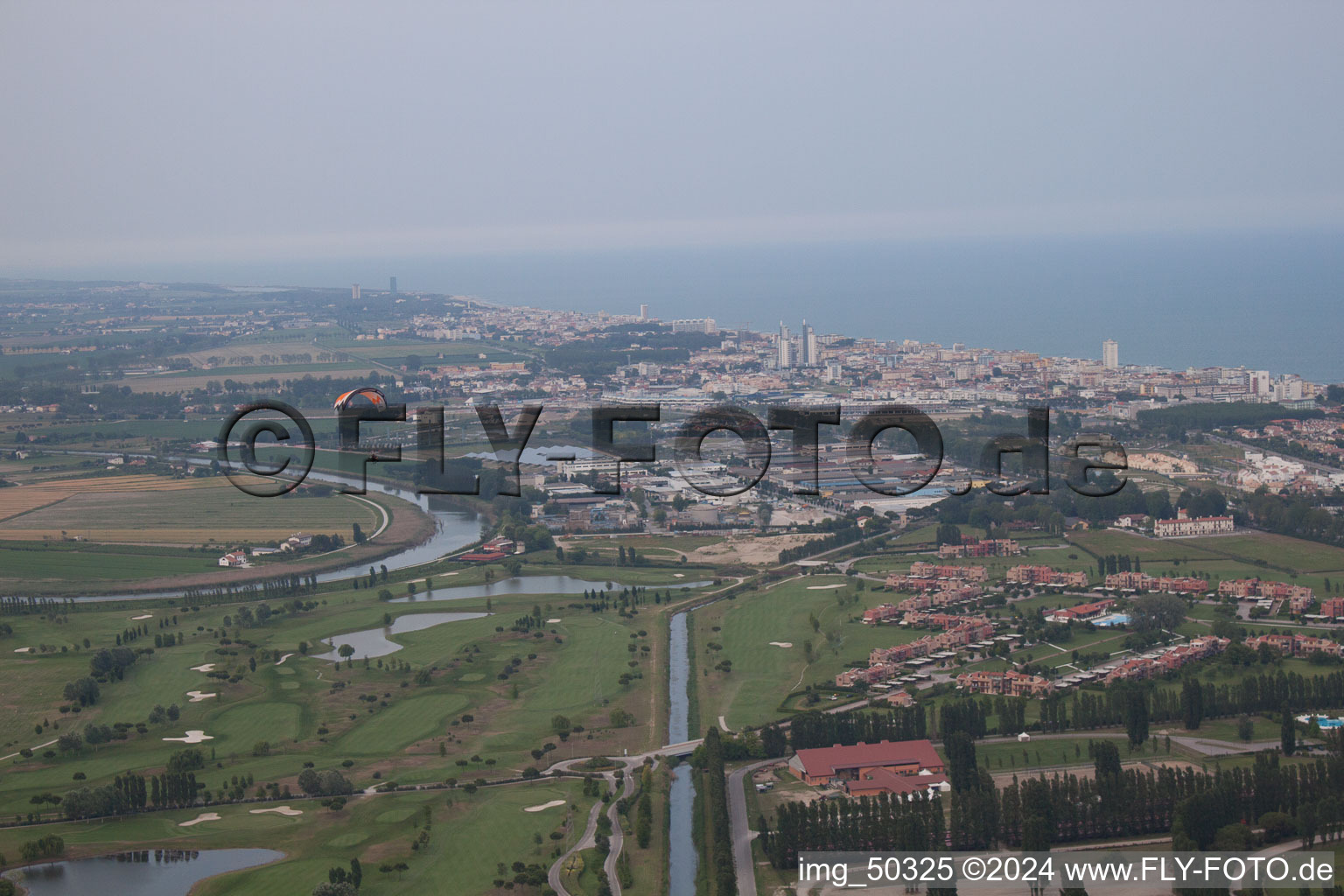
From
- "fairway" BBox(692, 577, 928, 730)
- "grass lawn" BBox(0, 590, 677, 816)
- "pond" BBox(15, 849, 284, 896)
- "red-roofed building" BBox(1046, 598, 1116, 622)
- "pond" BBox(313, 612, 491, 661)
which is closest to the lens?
"pond" BBox(15, 849, 284, 896)

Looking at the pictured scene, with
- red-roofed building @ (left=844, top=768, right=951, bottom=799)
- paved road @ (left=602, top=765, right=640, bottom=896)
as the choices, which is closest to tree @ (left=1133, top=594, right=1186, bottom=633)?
red-roofed building @ (left=844, top=768, right=951, bottom=799)

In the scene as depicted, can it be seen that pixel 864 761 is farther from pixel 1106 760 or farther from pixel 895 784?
pixel 1106 760

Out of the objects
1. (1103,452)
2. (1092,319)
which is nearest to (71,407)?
(1103,452)

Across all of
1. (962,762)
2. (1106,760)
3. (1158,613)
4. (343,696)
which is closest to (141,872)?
(343,696)

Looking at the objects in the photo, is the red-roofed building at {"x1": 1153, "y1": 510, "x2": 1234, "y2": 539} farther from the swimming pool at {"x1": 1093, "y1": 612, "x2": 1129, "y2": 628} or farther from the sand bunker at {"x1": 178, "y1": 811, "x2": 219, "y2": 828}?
the sand bunker at {"x1": 178, "y1": 811, "x2": 219, "y2": 828}

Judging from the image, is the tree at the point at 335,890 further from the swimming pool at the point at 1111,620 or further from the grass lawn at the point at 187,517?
the grass lawn at the point at 187,517

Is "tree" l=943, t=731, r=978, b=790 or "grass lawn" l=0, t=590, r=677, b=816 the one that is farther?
"grass lawn" l=0, t=590, r=677, b=816

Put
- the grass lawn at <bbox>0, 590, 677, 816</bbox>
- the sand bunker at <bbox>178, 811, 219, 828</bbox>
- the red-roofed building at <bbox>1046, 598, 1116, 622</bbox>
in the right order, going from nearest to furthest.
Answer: the sand bunker at <bbox>178, 811, 219, 828</bbox> → the grass lawn at <bbox>0, 590, 677, 816</bbox> → the red-roofed building at <bbox>1046, 598, 1116, 622</bbox>
